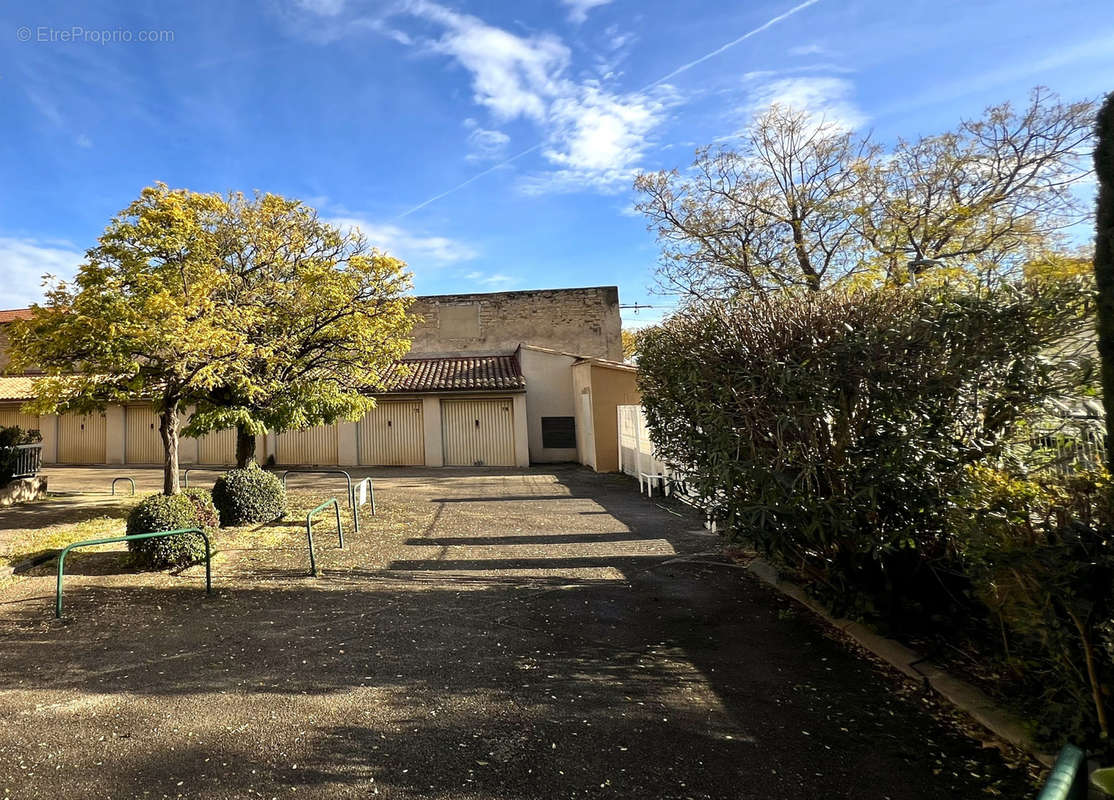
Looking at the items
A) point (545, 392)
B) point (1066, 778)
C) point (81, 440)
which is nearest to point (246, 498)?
point (1066, 778)

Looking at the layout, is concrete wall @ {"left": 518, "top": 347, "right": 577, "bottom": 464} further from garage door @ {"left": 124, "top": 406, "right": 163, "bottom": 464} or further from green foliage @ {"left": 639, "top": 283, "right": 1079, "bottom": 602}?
green foliage @ {"left": 639, "top": 283, "right": 1079, "bottom": 602}

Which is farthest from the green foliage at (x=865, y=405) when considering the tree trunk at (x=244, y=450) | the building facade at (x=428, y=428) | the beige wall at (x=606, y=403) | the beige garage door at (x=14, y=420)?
the beige garage door at (x=14, y=420)

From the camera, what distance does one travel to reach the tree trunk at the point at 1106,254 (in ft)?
8.28

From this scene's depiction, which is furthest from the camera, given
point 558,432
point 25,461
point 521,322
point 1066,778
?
point 521,322

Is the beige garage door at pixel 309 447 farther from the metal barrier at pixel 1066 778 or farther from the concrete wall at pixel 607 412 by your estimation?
the metal barrier at pixel 1066 778

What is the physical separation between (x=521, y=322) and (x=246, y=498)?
15.9 metres

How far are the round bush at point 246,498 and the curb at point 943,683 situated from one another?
7.94 metres

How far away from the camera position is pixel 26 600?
5398 millimetres

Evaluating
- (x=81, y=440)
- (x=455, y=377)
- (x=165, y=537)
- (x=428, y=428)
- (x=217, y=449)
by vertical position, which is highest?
(x=455, y=377)

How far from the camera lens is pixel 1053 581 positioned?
7.69 feet

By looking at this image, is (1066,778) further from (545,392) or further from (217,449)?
(217,449)

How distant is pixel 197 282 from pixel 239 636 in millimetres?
5946

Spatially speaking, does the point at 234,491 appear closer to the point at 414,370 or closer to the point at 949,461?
the point at 949,461

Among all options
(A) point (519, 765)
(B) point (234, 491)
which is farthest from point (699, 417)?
(B) point (234, 491)
